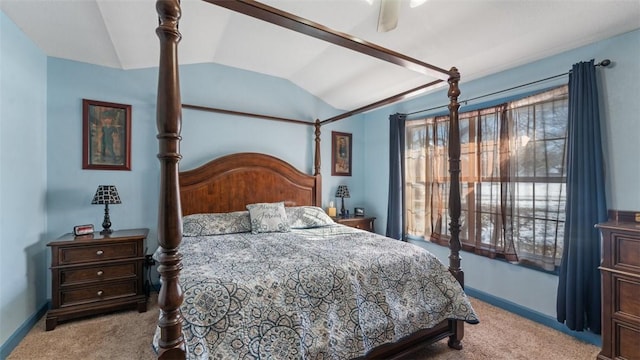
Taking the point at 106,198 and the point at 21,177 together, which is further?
the point at 106,198

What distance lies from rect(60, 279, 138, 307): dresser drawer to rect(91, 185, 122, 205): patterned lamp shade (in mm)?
768

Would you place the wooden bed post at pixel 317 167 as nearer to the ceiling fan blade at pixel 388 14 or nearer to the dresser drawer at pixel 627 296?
the ceiling fan blade at pixel 388 14

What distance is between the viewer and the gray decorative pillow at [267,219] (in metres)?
3.04

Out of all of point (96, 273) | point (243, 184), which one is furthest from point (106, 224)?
point (243, 184)

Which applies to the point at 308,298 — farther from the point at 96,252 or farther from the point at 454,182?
the point at 96,252

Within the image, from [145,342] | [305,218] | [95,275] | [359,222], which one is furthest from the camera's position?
[359,222]

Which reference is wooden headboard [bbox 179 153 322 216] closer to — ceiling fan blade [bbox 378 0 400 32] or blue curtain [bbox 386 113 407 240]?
blue curtain [bbox 386 113 407 240]

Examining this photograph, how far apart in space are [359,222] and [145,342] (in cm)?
278

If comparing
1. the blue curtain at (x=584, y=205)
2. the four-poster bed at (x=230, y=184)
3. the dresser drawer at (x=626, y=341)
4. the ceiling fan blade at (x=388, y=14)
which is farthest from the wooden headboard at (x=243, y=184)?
the dresser drawer at (x=626, y=341)

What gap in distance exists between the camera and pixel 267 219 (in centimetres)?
310

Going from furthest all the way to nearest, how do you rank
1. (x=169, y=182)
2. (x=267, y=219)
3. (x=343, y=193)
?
(x=343, y=193)
(x=267, y=219)
(x=169, y=182)

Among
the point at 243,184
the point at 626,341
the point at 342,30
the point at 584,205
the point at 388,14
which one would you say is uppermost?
the point at 342,30

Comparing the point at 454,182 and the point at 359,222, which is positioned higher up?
the point at 454,182

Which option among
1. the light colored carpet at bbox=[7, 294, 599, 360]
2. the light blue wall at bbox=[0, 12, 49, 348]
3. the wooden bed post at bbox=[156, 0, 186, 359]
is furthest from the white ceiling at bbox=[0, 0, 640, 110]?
the light colored carpet at bbox=[7, 294, 599, 360]
